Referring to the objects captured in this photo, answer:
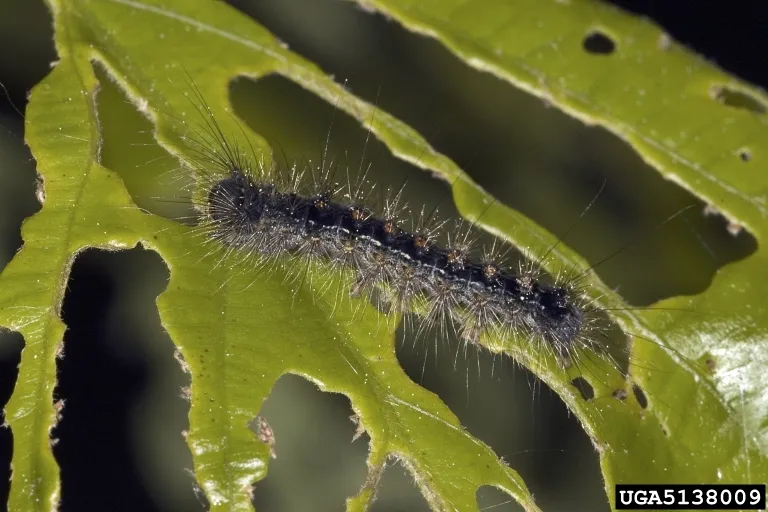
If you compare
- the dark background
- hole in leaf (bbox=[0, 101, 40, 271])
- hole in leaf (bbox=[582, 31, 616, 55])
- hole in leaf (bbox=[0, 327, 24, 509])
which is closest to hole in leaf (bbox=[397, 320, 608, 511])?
the dark background

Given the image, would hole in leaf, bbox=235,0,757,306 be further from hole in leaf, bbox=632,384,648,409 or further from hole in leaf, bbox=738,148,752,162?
hole in leaf, bbox=632,384,648,409

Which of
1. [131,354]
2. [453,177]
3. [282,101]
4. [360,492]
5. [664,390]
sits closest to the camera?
[360,492]

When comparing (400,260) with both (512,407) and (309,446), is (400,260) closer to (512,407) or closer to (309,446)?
(512,407)

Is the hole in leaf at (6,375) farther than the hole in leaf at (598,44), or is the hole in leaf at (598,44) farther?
the hole in leaf at (598,44)

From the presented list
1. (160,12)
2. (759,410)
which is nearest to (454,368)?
(759,410)

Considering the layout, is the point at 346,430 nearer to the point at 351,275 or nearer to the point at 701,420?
the point at 351,275

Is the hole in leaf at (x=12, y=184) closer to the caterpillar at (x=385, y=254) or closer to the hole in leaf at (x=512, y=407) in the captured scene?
the caterpillar at (x=385, y=254)

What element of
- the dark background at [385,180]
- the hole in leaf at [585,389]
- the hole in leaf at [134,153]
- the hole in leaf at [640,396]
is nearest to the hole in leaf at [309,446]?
the dark background at [385,180]
